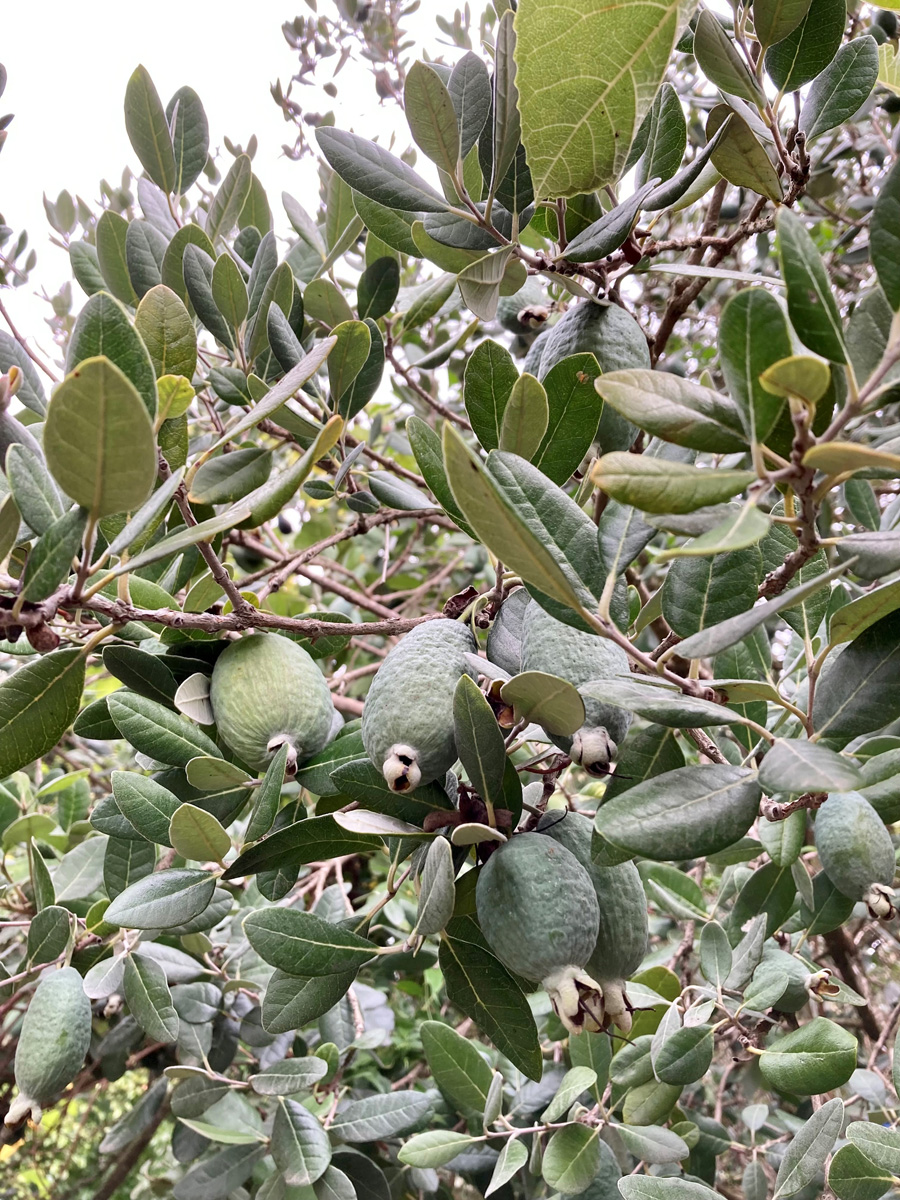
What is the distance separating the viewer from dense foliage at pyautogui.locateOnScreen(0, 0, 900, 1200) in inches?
22.0

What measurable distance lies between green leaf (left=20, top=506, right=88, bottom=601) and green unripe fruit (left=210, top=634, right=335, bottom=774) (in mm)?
286

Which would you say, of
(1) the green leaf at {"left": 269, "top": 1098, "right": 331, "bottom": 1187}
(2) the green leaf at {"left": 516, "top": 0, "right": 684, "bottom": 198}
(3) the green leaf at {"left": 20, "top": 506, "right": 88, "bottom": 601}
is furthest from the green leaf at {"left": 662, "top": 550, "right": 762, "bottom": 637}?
(1) the green leaf at {"left": 269, "top": 1098, "right": 331, "bottom": 1187}

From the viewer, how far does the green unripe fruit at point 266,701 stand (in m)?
0.86

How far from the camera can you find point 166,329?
83 cm

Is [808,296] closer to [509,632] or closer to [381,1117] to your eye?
[509,632]

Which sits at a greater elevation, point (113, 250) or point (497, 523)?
point (113, 250)

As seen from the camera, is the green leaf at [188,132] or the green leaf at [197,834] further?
the green leaf at [188,132]

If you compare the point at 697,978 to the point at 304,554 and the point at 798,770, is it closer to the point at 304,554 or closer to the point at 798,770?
the point at 304,554

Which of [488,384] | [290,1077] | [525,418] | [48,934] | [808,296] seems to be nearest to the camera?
[808,296]

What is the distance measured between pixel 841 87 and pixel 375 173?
56cm

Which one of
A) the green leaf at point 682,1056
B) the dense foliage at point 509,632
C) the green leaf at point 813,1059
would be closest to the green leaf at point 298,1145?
the dense foliage at point 509,632

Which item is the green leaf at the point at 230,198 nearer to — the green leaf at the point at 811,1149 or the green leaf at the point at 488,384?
the green leaf at the point at 488,384

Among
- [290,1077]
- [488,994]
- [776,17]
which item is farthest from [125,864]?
[776,17]

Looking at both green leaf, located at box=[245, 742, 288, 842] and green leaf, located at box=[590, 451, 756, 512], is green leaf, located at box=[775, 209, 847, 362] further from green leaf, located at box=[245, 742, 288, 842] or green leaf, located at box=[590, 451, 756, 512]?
green leaf, located at box=[245, 742, 288, 842]
